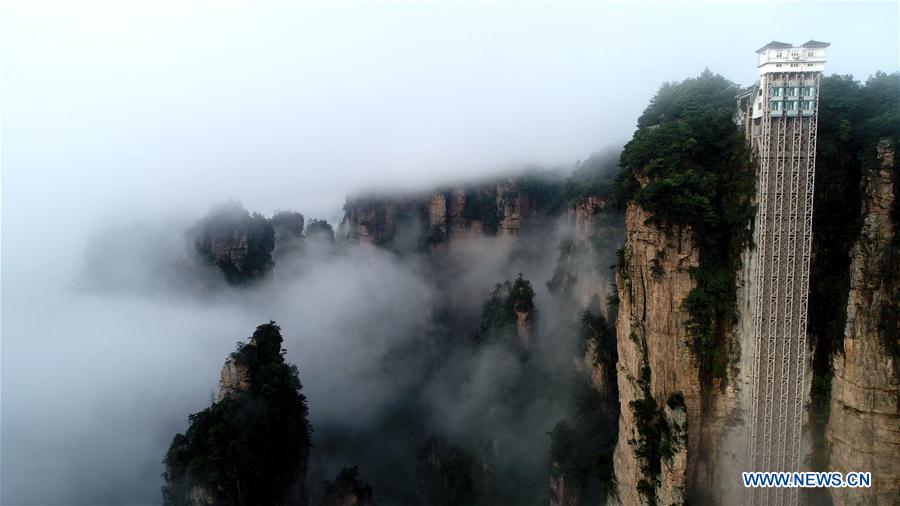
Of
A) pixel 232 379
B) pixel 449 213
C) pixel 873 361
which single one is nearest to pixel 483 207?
pixel 449 213

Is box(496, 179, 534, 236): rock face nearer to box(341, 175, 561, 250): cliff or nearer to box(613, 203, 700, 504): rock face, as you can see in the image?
box(341, 175, 561, 250): cliff

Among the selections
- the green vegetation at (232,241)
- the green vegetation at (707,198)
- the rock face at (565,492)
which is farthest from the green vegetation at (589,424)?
the green vegetation at (232,241)

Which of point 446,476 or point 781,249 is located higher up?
point 781,249

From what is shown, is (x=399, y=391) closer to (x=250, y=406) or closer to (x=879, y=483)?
(x=250, y=406)

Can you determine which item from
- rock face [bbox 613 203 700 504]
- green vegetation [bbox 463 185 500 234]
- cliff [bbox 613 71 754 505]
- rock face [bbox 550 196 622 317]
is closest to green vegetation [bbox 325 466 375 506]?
rock face [bbox 613 203 700 504]

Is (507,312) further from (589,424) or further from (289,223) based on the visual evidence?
(289,223)

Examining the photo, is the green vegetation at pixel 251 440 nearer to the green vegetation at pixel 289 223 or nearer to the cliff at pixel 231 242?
the cliff at pixel 231 242
